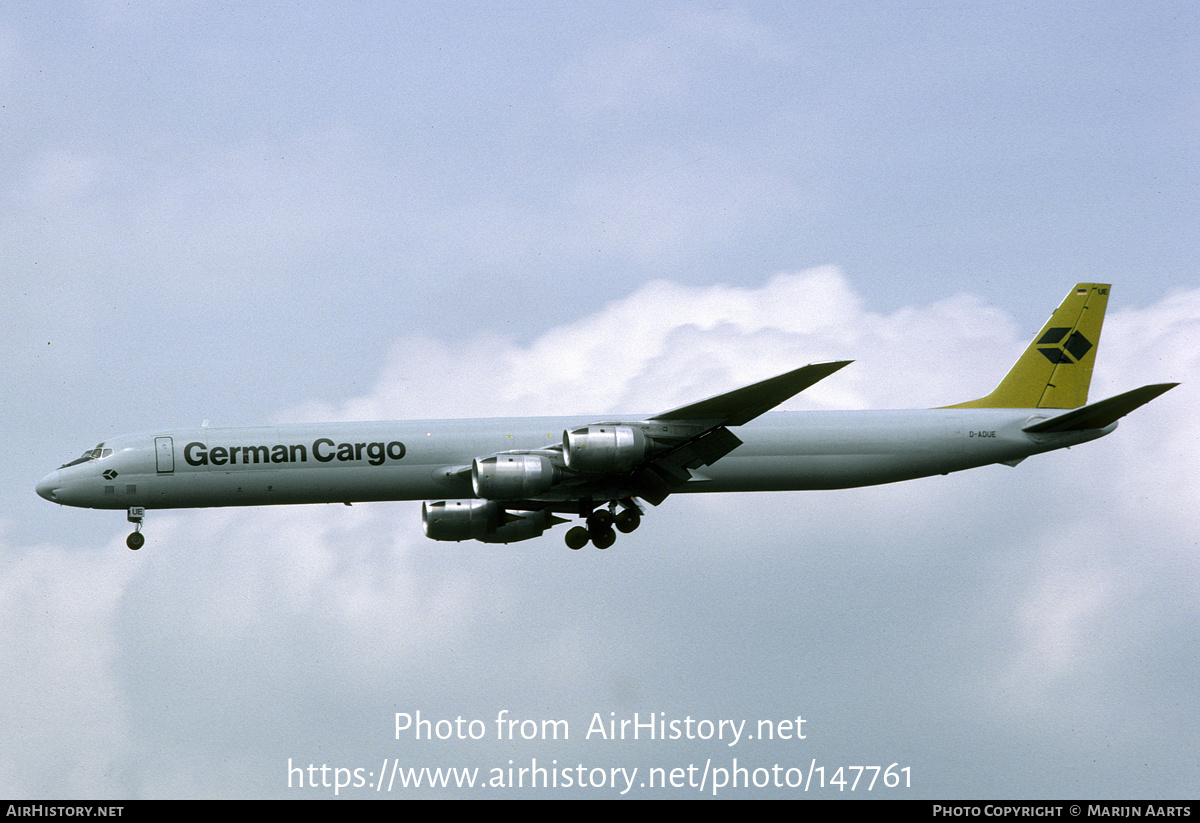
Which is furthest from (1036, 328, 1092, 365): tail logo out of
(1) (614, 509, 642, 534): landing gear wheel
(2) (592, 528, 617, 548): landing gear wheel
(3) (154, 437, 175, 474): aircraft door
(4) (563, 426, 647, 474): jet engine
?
(3) (154, 437, 175, 474): aircraft door

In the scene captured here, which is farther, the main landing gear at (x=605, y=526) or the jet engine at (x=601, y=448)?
the main landing gear at (x=605, y=526)

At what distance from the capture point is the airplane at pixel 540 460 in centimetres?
3170

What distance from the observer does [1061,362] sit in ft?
131

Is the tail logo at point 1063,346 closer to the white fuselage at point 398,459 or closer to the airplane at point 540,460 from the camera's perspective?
the airplane at point 540,460

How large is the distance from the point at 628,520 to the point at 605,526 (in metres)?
0.80

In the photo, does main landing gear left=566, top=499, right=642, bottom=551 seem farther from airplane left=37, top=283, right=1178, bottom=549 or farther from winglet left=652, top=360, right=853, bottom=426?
winglet left=652, top=360, right=853, bottom=426

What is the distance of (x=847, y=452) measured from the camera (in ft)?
119

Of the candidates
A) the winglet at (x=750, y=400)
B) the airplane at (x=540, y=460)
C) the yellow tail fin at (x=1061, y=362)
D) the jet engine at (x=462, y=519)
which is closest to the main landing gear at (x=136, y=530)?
the airplane at (x=540, y=460)

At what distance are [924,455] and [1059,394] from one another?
590cm

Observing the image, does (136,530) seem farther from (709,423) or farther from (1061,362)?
(1061,362)

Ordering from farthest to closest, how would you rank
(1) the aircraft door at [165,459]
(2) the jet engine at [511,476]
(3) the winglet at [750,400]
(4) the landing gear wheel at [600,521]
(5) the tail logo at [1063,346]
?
1. (5) the tail logo at [1063,346]
2. (1) the aircraft door at [165,459]
3. (4) the landing gear wheel at [600,521]
4. (2) the jet engine at [511,476]
5. (3) the winglet at [750,400]

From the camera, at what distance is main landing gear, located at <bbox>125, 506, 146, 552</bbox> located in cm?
3450

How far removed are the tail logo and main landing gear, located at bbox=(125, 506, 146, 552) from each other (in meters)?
28.1

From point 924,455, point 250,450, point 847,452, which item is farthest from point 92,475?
point 924,455
